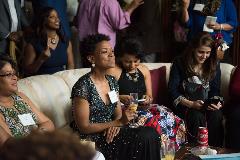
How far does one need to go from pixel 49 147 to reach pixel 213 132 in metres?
2.65

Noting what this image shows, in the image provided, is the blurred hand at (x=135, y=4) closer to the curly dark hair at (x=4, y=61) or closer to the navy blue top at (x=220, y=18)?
the navy blue top at (x=220, y=18)

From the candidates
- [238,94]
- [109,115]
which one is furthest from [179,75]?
[109,115]

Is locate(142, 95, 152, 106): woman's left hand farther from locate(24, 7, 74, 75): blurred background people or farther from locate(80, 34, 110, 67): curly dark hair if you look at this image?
locate(24, 7, 74, 75): blurred background people

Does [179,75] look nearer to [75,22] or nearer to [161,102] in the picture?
[161,102]

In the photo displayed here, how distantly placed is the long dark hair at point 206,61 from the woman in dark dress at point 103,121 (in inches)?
35.4

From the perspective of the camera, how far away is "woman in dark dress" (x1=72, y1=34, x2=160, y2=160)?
295 cm

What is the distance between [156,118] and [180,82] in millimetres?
517

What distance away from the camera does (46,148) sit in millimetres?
1138

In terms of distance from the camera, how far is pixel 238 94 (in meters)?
3.71

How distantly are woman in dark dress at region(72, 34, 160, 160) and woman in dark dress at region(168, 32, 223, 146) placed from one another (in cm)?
72

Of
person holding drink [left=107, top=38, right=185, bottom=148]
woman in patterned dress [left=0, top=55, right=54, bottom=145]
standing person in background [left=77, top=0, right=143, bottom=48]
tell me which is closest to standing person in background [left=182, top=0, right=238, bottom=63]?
standing person in background [left=77, top=0, right=143, bottom=48]

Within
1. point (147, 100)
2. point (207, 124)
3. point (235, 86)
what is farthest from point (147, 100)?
point (235, 86)

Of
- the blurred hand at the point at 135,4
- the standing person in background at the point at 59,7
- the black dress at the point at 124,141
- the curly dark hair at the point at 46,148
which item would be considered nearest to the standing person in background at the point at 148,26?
the blurred hand at the point at 135,4

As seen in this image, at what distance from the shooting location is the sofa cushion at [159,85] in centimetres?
394
